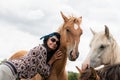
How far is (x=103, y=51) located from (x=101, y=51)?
1.4 inches

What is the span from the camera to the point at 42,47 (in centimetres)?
622

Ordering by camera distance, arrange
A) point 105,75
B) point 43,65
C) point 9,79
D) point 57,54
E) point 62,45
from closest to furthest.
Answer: point 105,75 < point 9,79 < point 43,65 < point 57,54 < point 62,45

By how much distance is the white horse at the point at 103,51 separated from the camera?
743cm

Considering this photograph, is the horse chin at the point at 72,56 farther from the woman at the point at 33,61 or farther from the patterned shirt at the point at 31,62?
the patterned shirt at the point at 31,62

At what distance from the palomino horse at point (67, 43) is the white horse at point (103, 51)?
0.32 metres

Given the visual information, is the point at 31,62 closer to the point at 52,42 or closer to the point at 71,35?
the point at 52,42

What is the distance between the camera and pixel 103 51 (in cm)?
744

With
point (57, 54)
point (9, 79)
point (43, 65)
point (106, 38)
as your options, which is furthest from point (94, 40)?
point (9, 79)

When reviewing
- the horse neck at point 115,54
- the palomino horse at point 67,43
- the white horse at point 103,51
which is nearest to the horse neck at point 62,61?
the palomino horse at point 67,43

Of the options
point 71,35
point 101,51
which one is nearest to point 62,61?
point 71,35

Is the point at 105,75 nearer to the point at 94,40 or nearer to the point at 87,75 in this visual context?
the point at 87,75

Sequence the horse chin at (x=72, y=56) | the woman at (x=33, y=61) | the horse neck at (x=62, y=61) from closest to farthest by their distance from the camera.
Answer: the woman at (x=33, y=61)
the horse chin at (x=72, y=56)
the horse neck at (x=62, y=61)

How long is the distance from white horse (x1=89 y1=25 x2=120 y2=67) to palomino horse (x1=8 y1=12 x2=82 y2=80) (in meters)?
→ 0.32

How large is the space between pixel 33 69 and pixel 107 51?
5.69 ft
